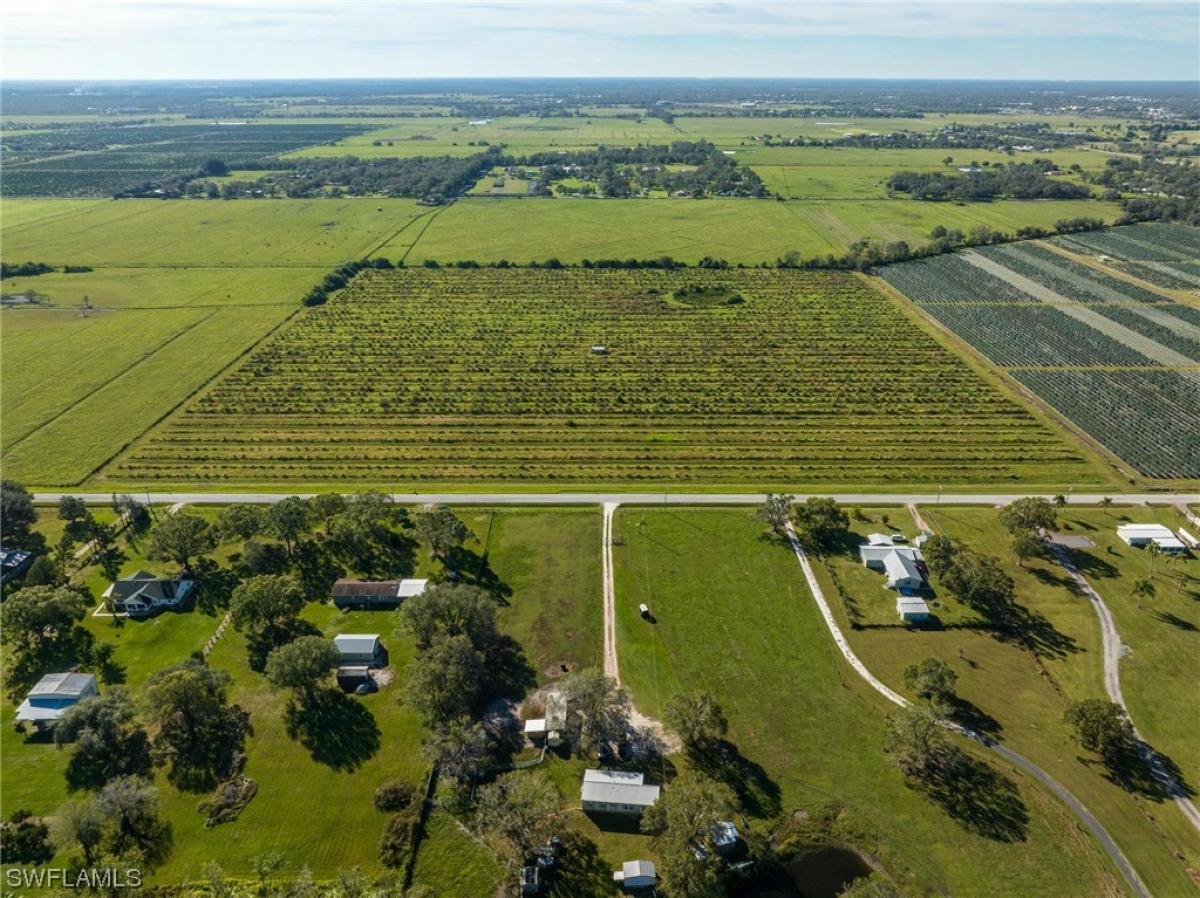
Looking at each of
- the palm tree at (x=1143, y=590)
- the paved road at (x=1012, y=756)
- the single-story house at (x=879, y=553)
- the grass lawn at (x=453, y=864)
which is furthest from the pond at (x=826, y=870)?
the palm tree at (x=1143, y=590)

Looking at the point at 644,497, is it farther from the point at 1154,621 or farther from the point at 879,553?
the point at 1154,621

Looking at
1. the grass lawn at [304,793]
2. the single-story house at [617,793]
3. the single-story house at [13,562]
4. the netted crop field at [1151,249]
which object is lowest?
the grass lawn at [304,793]

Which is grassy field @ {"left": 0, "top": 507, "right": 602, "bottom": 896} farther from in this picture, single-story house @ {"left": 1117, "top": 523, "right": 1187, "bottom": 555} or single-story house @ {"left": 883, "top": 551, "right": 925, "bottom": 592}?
single-story house @ {"left": 1117, "top": 523, "right": 1187, "bottom": 555}

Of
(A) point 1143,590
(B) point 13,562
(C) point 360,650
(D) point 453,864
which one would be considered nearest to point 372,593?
(C) point 360,650

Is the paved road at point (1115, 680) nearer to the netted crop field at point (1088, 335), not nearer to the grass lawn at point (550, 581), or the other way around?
the netted crop field at point (1088, 335)

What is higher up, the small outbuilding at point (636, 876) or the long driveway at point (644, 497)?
the long driveway at point (644, 497)

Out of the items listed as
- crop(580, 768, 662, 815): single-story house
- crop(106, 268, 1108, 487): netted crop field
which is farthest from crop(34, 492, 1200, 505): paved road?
crop(580, 768, 662, 815): single-story house
